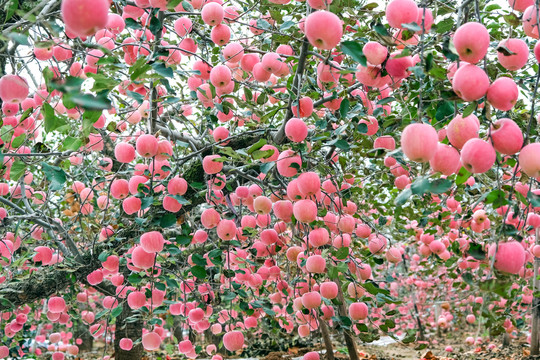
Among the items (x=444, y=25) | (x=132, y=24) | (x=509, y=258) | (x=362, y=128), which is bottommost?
(x=509, y=258)

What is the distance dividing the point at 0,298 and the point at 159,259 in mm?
937

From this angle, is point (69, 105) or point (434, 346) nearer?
point (69, 105)

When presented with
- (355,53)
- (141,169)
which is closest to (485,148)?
(355,53)

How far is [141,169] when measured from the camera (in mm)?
2133

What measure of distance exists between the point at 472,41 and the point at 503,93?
6.4 inches

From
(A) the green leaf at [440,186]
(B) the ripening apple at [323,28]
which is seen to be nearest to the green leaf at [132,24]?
(B) the ripening apple at [323,28]

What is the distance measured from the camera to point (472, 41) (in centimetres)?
104

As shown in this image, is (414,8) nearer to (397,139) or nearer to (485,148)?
(485,148)

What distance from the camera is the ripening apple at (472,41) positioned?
1042 mm

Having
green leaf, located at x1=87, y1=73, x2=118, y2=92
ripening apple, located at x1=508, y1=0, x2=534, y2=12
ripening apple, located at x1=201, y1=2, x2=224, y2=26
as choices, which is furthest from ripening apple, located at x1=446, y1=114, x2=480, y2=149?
ripening apple, located at x1=201, y1=2, x2=224, y2=26

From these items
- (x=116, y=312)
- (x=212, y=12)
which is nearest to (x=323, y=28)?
(x=212, y=12)

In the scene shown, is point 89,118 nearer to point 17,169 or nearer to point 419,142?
point 17,169

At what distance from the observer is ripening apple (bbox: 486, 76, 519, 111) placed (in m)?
1.05

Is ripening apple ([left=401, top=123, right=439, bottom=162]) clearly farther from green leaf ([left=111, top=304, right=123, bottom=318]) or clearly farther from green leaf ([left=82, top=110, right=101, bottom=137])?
green leaf ([left=111, top=304, right=123, bottom=318])
